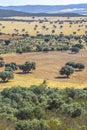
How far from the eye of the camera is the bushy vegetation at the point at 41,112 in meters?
34.1

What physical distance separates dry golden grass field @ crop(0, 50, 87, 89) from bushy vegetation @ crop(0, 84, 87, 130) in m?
26.7

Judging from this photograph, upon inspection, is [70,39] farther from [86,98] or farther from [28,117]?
[28,117]

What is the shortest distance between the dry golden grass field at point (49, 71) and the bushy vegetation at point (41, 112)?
26.7 meters

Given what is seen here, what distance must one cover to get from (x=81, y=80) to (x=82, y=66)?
1347 centimetres

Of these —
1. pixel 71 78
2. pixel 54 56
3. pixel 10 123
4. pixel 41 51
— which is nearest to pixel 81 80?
pixel 71 78

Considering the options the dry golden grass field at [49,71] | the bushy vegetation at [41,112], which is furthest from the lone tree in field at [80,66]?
the bushy vegetation at [41,112]

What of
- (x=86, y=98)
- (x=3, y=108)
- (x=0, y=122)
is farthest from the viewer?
(x=86, y=98)

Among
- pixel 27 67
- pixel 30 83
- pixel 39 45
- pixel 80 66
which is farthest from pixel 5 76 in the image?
pixel 39 45

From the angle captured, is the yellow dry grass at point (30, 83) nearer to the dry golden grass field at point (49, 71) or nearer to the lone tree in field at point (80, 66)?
the dry golden grass field at point (49, 71)

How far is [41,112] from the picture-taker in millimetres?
40531

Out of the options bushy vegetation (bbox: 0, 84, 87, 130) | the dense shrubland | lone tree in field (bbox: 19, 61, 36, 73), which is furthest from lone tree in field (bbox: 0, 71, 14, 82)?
the dense shrubland

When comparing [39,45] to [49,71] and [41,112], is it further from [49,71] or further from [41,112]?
[41,112]

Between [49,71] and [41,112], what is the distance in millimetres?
60083

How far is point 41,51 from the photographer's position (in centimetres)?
13500
